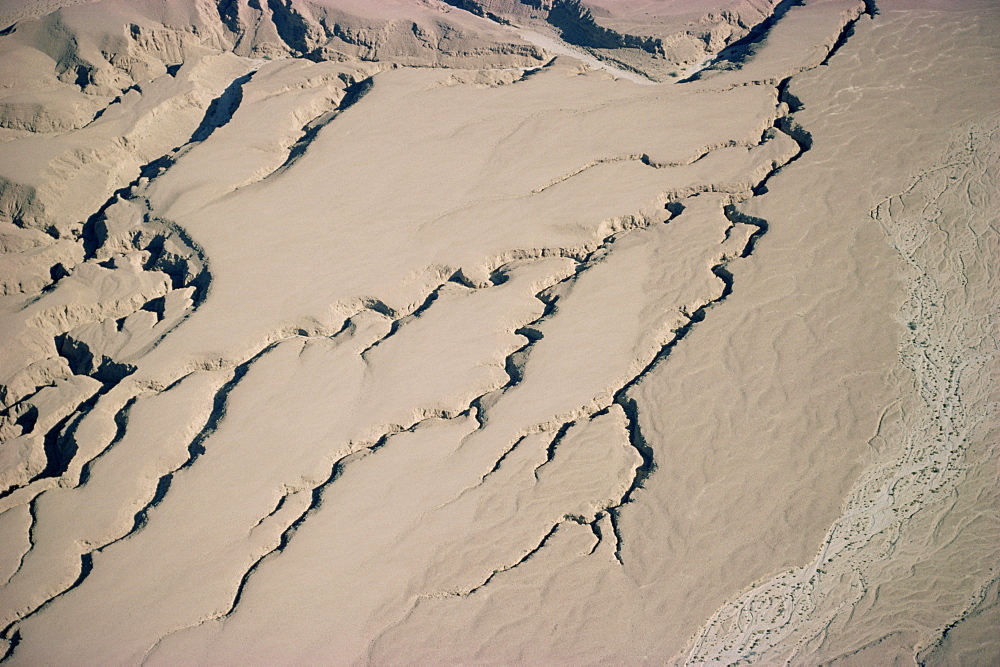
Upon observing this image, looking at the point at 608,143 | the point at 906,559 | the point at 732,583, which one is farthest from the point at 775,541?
the point at 608,143

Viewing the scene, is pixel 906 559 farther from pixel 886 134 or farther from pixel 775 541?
pixel 886 134

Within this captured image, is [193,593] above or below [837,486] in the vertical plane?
below

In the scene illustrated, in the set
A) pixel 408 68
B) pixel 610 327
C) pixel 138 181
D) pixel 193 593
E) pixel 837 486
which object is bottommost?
pixel 193 593

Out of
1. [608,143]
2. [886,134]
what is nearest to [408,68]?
[608,143]

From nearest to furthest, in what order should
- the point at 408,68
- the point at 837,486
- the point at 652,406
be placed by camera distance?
the point at 837,486, the point at 652,406, the point at 408,68

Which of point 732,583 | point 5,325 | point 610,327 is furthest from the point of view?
point 5,325

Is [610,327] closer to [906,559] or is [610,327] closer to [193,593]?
[906,559]

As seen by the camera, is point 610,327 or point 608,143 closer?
point 610,327
